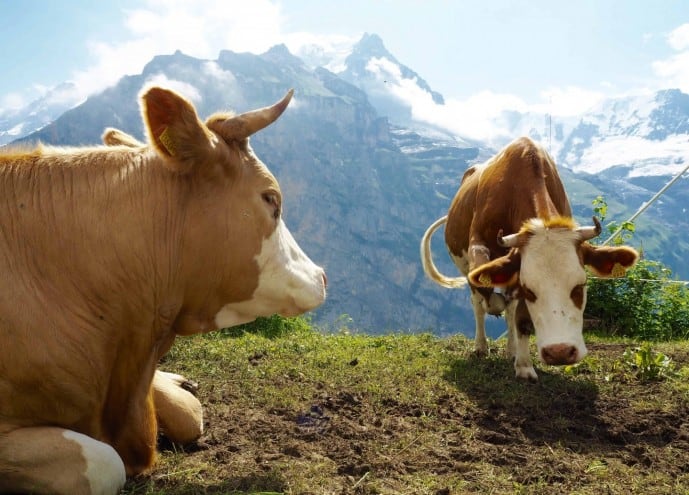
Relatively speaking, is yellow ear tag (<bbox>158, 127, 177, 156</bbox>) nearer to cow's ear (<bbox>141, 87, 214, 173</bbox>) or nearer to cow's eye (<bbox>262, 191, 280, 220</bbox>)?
cow's ear (<bbox>141, 87, 214, 173</bbox>)

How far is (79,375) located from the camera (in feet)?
9.43

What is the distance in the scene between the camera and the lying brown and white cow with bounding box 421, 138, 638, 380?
562 cm

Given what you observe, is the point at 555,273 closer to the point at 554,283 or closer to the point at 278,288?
the point at 554,283

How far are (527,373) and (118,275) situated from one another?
470 centimetres

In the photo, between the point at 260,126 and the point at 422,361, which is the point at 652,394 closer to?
the point at 422,361

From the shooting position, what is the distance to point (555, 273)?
223 inches

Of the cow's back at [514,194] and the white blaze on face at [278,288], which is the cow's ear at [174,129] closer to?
the white blaze on face at [278,288]

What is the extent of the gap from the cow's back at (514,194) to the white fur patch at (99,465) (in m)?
4.80

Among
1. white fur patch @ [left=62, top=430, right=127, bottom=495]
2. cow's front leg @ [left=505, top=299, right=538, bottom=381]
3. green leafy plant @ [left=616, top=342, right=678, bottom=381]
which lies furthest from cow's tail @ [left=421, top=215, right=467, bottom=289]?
white fur patch @ [left=62, top=430, right=127, bottom=495]

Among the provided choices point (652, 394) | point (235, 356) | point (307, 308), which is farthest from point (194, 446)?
point (652, 394)

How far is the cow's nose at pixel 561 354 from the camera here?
17.5 feet

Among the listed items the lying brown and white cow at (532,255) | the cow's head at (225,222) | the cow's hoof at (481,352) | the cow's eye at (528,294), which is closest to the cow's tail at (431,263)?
the lying brown and white cow at (532,255)

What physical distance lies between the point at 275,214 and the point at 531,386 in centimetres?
388

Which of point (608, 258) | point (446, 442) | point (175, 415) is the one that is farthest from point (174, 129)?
point (608, 258)
